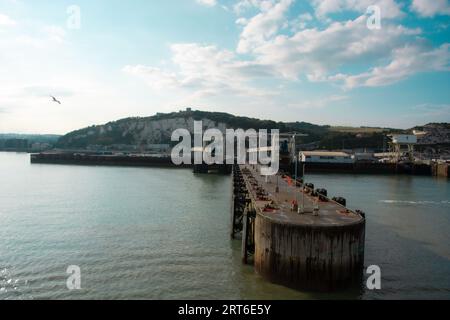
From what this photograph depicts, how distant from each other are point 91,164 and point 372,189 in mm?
91694

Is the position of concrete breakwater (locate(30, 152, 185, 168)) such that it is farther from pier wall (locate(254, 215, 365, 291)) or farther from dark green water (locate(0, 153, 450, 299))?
pier wall (locate(254, 215, 365, 291))

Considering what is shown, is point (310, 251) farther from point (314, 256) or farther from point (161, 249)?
point (161, 249)

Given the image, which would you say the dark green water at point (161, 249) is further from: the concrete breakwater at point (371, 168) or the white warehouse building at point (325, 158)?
the white warehouse building at point (325, 158)

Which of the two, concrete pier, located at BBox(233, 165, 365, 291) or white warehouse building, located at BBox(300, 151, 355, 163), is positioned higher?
white warehouse building, located at BBox(300, 151, 355, 163)

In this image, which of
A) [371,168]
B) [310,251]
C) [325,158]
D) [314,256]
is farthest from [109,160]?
[314,256]

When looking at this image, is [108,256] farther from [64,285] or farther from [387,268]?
[387,268]

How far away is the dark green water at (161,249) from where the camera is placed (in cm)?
2088

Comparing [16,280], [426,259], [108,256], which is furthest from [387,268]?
[16,280]

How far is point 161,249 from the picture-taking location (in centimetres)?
2780

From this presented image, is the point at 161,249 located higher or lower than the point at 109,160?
lower

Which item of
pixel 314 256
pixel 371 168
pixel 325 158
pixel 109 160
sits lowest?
pixel 371 168

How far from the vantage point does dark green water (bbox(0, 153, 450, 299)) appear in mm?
20875

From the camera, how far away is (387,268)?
24.6 m

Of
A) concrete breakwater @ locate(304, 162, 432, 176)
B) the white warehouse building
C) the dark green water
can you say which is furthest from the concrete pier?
the white warehouse building
